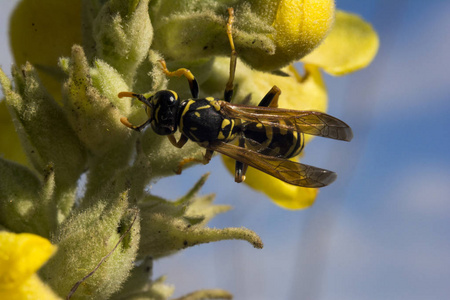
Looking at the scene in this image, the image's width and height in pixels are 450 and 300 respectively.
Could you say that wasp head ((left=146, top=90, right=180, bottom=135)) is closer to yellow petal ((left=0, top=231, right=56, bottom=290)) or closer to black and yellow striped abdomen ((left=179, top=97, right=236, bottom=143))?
black and yellow striped abdomen ((left=179, top=97, right=236, bottom=143))

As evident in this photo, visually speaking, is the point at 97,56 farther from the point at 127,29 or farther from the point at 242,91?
the point at 242,91

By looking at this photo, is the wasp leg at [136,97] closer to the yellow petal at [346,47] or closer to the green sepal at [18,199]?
the green sepal at [18,199]

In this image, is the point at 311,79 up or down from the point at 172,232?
up

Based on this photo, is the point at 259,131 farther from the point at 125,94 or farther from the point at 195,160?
the point at 125,94

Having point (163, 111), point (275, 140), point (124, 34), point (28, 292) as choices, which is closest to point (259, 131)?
point (275, 140)

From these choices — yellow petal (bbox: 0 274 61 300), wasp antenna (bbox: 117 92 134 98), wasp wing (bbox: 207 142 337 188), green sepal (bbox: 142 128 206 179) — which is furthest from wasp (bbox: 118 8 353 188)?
yellow petal (bbox: 0 274 61 300)

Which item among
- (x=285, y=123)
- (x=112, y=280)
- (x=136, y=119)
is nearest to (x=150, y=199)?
(x=136, y=119)
